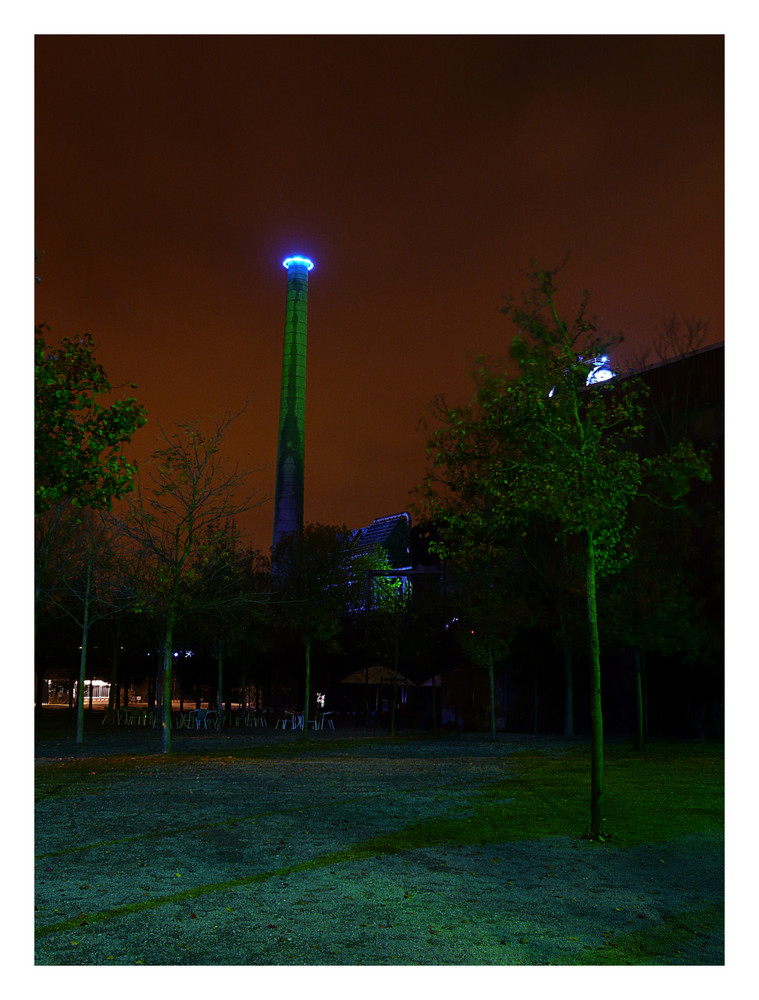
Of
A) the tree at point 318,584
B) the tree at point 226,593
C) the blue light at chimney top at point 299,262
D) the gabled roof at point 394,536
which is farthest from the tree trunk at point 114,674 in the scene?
the gabled roof at point 394,536

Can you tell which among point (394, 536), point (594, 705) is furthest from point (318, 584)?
point (394, 536)

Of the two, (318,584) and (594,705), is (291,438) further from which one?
(594,705)

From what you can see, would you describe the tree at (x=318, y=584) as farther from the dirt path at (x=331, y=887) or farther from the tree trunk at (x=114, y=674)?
the dirt path at (x=331, y=887)

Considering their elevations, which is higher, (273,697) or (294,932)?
(294,932)

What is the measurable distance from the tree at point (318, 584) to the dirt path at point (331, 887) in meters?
14.8

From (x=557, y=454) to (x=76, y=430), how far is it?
211 inches

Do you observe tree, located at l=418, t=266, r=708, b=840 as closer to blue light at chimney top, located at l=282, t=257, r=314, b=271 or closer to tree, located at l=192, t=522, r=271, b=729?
tree, located at l=192, t=522, r=271, b=729

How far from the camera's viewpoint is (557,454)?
34.5 feet

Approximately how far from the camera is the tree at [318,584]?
2862 centimetres

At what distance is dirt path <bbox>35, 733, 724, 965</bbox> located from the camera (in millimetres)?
5703

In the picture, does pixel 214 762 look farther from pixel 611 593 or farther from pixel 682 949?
pixel 682 949

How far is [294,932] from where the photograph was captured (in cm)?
600
